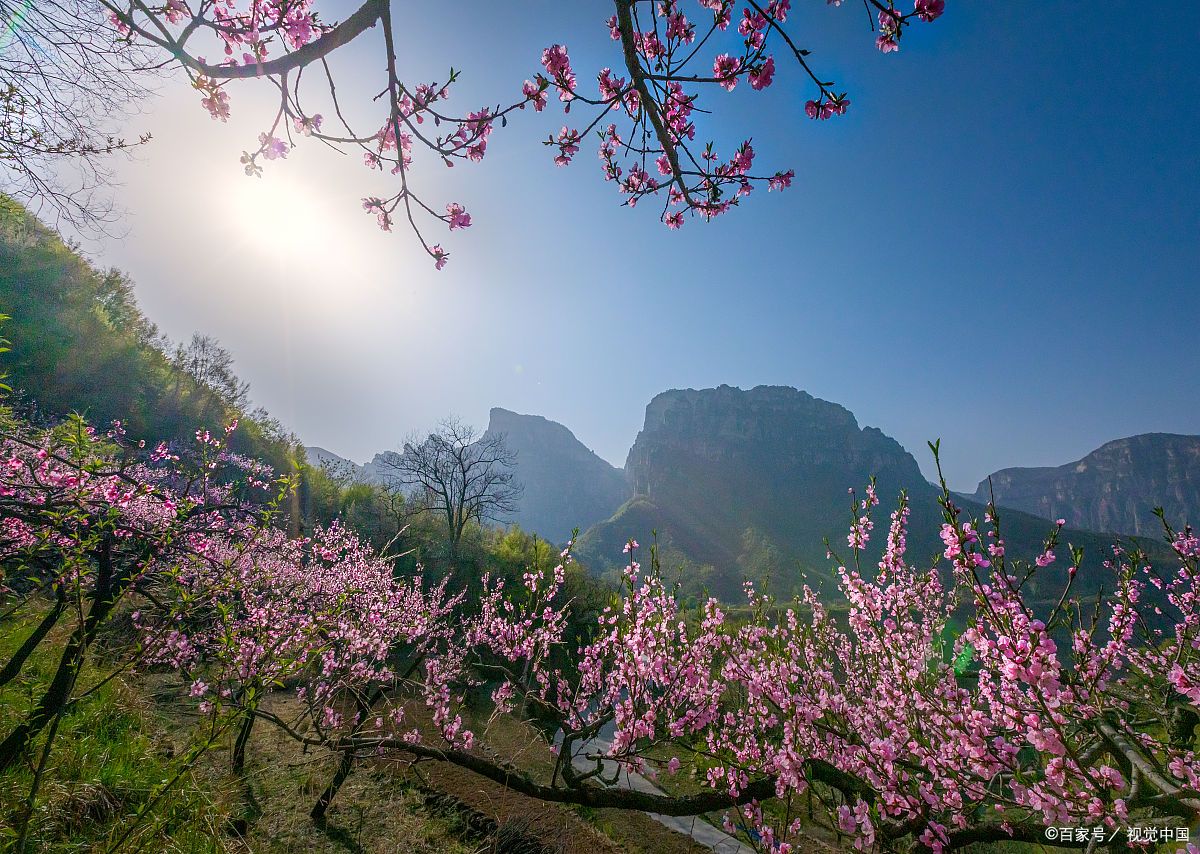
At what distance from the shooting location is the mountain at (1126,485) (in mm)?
116375

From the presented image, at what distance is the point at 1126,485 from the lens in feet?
425

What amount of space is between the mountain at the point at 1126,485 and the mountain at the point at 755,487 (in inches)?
1476

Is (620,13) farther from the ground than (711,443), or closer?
closer

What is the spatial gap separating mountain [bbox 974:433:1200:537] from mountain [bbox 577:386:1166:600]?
37488 millimetres

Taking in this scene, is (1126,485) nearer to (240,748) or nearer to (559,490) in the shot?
(559,490)

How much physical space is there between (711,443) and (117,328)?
14035 cm

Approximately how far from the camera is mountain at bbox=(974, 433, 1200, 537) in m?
116

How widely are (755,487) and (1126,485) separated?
363 ft

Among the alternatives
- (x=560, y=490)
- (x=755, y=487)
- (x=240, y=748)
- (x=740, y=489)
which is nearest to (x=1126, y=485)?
(x=755, y=487)

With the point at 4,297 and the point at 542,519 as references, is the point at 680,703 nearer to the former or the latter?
the point at 4,297

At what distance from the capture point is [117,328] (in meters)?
22.4

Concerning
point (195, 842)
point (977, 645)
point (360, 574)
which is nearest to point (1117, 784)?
point (977, 645)

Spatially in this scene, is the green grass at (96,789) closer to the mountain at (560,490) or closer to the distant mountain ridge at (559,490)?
the distant mountain ridge at (559,490)

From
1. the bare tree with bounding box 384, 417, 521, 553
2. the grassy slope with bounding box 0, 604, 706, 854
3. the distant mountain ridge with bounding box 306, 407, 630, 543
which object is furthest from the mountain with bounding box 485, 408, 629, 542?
the grassy slope with bounding box 0, 604, 706, 854
